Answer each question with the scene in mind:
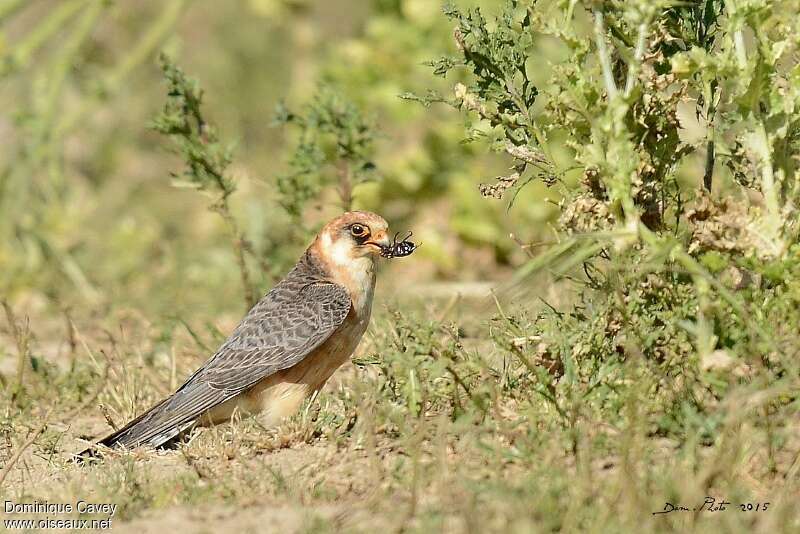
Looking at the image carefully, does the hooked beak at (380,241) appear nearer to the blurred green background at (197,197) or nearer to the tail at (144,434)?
the blurred green background at (197,197)

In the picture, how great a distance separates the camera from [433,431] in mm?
4148

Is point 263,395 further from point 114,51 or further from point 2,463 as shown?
point 114,51

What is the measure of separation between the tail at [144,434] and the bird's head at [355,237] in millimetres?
1115

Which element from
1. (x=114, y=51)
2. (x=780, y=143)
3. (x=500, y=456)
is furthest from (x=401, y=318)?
(x=114, y=51)

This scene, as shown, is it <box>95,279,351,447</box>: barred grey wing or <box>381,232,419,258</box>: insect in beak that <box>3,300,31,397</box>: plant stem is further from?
<box>381,232,419,258</box>: insect in beak

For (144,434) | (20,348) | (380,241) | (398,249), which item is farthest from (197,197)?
(144,434)

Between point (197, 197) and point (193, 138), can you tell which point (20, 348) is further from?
point (197, 197)

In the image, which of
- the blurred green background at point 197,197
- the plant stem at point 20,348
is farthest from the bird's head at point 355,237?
the plant stem at point 20,348

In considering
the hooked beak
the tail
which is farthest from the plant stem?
the hooked beak

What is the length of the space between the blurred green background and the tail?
1.44 meters

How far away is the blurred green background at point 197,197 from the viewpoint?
7.50 m

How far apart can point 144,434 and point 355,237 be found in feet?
4.50

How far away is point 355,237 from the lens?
18.0 ft

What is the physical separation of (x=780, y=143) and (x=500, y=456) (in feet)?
4.98
